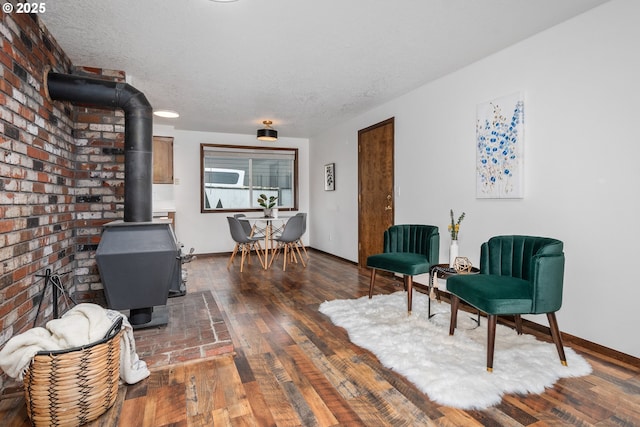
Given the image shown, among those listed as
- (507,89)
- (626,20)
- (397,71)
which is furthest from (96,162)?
(626,20)

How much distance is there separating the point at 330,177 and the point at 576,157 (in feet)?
13.8

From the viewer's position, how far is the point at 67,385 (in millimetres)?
1554

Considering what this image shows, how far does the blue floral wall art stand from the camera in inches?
114

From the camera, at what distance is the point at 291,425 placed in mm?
1622

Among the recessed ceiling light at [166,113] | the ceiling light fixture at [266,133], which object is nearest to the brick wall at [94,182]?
the recessed ceiling light at [166,113]

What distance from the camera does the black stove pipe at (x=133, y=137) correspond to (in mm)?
2771

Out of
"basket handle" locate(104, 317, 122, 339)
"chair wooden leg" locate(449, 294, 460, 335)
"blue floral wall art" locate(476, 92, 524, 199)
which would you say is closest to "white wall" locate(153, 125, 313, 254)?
"basket handle" locate(104, 317, 122, 339)

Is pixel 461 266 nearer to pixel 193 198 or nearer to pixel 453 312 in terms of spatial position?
pixel 453 312

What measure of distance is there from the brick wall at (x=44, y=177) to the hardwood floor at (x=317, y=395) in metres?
0.77

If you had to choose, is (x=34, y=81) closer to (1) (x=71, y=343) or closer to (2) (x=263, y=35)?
(2) (x=263, y=35)

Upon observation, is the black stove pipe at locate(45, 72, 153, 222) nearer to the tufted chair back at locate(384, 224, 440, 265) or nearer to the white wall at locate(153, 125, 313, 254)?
the tufted chair back at locate(384, 224, 440, 265)

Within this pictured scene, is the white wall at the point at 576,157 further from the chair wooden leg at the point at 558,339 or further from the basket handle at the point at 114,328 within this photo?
the basket handle at the point at 114,328

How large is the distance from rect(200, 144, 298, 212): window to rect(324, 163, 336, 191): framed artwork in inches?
42.3

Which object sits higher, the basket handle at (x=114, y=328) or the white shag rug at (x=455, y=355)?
the basket handle at (x=114, y=328)
